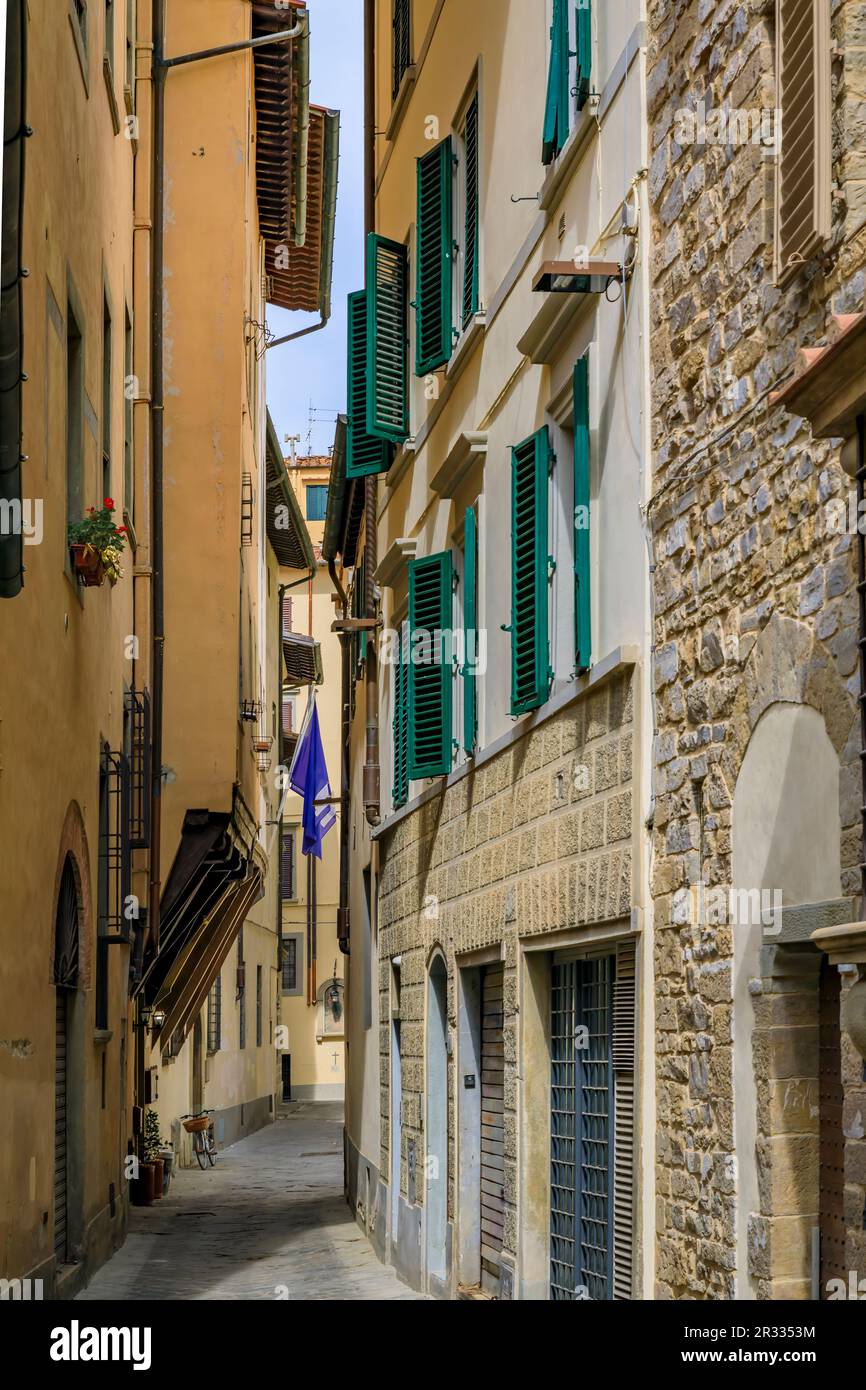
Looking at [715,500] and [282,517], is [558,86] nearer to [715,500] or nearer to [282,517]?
[715,500]

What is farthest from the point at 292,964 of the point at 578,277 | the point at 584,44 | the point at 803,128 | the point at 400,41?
the point at 803,128

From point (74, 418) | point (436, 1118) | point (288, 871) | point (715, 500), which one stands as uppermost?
point (74, 418)

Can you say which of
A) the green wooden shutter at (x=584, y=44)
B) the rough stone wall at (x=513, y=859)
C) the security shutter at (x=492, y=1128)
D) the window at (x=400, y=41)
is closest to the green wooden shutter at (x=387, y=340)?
the window at (x=400, y=41)

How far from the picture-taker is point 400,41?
17719mm

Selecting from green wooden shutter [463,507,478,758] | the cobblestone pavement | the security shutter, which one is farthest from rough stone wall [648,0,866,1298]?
the cobblestone pavement

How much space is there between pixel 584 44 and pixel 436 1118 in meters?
7.92

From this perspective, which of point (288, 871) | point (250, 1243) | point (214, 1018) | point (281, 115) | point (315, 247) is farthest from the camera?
point (288, 871)

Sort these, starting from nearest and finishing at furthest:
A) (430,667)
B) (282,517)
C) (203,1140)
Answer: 1. (430,667)
2. (203,1140)
3. (282,517)

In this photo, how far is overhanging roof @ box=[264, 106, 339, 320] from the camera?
30594mm

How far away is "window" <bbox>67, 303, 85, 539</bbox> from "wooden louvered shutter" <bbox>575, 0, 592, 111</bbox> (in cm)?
477

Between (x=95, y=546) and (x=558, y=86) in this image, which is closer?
(x=558, y=86)

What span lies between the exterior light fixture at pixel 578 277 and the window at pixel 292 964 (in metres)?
45.1

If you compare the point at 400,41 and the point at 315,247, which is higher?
the point at 315,247
